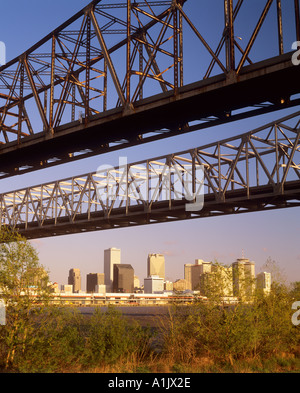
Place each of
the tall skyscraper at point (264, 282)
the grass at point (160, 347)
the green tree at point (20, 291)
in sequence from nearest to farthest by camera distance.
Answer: the green tree at point (20, 291) < the grass at point (160, 347) < the tall skyscraper at point (264, 282)

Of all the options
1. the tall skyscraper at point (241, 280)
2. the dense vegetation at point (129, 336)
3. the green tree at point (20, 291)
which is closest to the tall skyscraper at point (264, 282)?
the dense vegetation at point (129, 336)

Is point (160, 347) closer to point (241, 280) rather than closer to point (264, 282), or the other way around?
point (241, 280)

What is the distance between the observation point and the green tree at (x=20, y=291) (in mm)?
18047

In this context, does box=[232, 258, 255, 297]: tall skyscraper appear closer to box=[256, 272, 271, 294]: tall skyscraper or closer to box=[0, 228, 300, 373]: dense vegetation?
box=[0, 228, 300, 373]: dense vegetation

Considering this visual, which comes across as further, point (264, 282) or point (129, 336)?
point (264, 282)

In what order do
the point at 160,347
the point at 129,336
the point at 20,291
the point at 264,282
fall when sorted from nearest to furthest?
the point at 20,291 → the point at 129,336 → the point at 160,347 → the point at 264,282

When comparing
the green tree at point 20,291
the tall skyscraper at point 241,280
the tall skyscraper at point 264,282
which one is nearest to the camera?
the green tree at point 20,291

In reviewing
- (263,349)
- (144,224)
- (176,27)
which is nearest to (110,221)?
(144,224)

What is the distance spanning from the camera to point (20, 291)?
1852 cm

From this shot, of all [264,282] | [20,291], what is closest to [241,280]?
[264,282]

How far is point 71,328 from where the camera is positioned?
21125 millimetres

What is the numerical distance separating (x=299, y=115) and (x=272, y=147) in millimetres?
4624

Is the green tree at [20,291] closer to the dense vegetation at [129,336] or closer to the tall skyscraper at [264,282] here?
the dense vegetation at [129,336]
